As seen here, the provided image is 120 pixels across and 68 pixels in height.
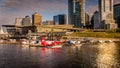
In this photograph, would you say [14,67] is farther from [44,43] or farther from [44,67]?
[44,43]

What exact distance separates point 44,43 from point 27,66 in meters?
83.2

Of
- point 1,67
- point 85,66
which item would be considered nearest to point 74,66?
point 85,66

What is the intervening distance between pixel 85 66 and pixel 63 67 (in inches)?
240

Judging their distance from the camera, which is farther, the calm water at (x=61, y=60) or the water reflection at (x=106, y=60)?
the calm water at (x=61, y=60)

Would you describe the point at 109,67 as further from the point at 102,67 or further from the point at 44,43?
the point at 44,43

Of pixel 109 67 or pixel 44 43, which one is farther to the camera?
pixel 44 43

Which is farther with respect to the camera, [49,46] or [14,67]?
[49,46]

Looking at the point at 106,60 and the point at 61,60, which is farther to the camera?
the point at 61,60

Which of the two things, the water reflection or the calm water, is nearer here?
the water reflection

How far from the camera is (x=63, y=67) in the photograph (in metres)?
66.8

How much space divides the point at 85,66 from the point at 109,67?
6479mm

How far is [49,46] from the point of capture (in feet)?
472

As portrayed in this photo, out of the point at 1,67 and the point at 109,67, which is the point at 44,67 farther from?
the point at 109,67

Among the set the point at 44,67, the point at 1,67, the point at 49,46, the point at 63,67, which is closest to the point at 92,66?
the point at 63,67
